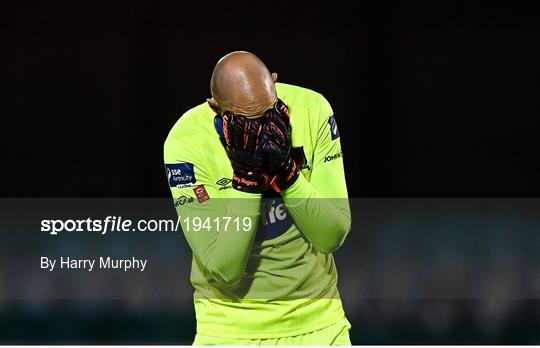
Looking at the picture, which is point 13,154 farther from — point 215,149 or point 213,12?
point 215,149

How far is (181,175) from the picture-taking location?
8.05 feet

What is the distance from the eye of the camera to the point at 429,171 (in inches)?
182

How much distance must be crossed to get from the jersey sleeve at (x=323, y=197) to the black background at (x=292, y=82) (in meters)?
2.03

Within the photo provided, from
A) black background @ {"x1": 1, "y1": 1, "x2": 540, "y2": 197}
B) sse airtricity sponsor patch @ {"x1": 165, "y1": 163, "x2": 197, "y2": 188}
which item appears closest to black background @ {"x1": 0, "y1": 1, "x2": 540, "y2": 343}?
black background @ {"x1": 1, "y1": 1, "x2": 540, "y2": 197}

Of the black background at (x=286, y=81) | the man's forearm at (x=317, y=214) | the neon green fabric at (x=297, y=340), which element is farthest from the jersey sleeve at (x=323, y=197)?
the black background at (x=286, y=81)

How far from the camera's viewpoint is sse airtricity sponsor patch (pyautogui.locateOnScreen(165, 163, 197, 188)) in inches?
95.9

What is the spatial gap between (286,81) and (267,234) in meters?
2.27

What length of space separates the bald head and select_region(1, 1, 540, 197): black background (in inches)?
83.8

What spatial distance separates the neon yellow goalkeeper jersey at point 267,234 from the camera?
2.40 m

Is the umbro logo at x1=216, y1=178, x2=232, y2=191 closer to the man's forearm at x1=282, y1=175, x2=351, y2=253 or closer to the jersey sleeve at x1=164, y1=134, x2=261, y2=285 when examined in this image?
the jersey sleeve at x1=164, y1=134, x2=261, y2=285

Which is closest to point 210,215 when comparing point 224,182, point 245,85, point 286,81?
point 224,182

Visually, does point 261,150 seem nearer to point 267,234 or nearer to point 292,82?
point 267,234

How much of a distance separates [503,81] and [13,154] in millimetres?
2529

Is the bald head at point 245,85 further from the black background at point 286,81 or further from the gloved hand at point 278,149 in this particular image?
the black background at point 286,81
